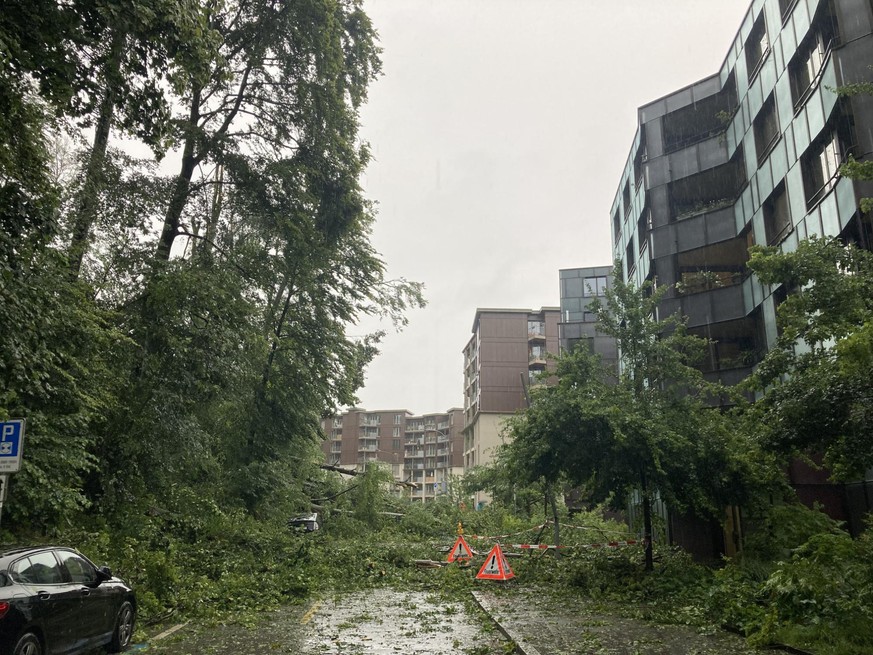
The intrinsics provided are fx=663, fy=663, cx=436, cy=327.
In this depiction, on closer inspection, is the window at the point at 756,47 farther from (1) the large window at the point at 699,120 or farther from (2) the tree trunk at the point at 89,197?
(2) the tree trunk at the point at 89,197

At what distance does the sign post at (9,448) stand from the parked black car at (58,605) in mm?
855

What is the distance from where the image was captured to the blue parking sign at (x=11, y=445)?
294 inches

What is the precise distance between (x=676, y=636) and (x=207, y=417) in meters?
13.3

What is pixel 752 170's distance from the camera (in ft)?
76.8

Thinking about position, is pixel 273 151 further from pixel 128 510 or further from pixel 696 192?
pixel 696 192

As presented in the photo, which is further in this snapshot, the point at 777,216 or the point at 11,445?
the point at 777,216

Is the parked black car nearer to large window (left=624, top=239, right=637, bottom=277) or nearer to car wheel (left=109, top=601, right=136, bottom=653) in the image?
car wheel (left=109, top=601, right=136, bottom=653)

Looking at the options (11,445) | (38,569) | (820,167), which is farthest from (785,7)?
(38,569)

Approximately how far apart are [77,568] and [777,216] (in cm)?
2191

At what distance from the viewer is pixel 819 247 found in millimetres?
11609

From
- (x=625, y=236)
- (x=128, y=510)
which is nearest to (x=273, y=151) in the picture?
(x=128, y=510)

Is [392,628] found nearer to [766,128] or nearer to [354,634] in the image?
[354,634]

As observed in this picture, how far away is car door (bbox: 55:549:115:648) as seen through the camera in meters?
7.82

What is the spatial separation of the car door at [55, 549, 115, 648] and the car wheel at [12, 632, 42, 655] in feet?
2.48
